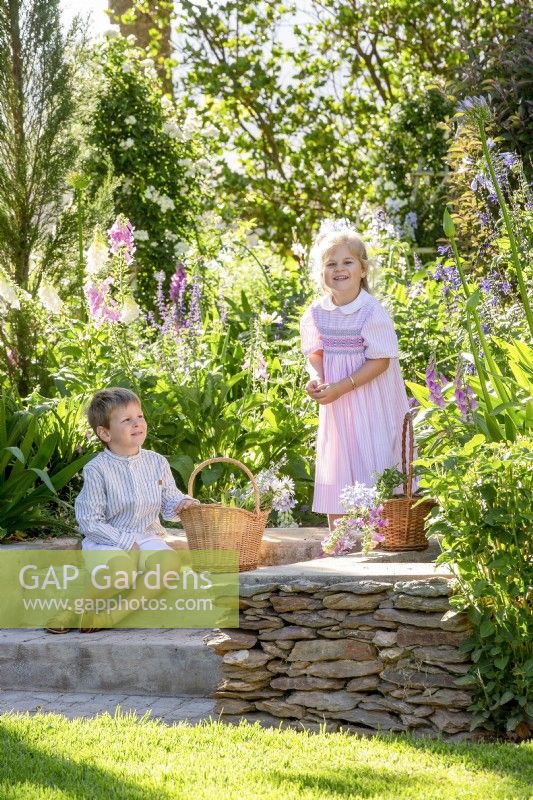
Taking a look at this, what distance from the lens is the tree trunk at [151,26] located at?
40.9ft

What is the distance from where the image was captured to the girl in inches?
183

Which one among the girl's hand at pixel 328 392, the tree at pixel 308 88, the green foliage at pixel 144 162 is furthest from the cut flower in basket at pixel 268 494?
the tree at pixel 308 88

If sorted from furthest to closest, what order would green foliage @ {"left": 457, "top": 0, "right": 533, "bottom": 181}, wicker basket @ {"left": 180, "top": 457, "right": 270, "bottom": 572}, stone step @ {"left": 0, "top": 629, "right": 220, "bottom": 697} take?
green foliage @ {"left": 457, "top": 0, "right": 533, "bottom": 181} → wicker basket @ {"left": 180, "top": 457, "right": 270, "bottom": 572} → stone step @ {"left": 0, "top": 629, "right": 220, "bottom": 697}

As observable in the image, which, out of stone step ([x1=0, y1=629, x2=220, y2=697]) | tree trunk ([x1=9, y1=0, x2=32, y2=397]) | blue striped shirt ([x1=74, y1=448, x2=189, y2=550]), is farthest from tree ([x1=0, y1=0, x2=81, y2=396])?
→ stone step ([x1=0, y1=629, x2=220, y2=697])

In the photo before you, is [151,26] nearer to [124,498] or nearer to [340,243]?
[340,243]

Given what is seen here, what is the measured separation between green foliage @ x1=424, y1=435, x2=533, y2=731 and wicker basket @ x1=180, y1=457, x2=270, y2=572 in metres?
1.16

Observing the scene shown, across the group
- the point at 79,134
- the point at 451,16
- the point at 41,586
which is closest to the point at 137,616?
the point at 41,586

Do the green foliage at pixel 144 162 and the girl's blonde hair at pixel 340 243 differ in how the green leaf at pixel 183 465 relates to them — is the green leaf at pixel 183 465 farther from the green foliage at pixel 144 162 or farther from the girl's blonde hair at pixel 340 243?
the green foliage at pixel 144 162

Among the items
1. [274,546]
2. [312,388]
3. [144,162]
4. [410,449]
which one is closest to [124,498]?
[274,546]

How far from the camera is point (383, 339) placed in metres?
4.64

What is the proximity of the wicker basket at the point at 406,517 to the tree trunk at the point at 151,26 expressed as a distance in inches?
363

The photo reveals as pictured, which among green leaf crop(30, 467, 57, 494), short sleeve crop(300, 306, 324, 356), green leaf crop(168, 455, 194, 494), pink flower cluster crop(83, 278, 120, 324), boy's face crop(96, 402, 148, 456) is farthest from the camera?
pink flower cluster crop(83, 278, 120, 324)

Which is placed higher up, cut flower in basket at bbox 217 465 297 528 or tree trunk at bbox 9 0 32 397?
tree trunk at bbox 9 0 32 397

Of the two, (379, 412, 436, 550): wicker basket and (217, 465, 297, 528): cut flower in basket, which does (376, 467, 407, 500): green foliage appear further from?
(217, 465, 297, 528): cut flower in basket
